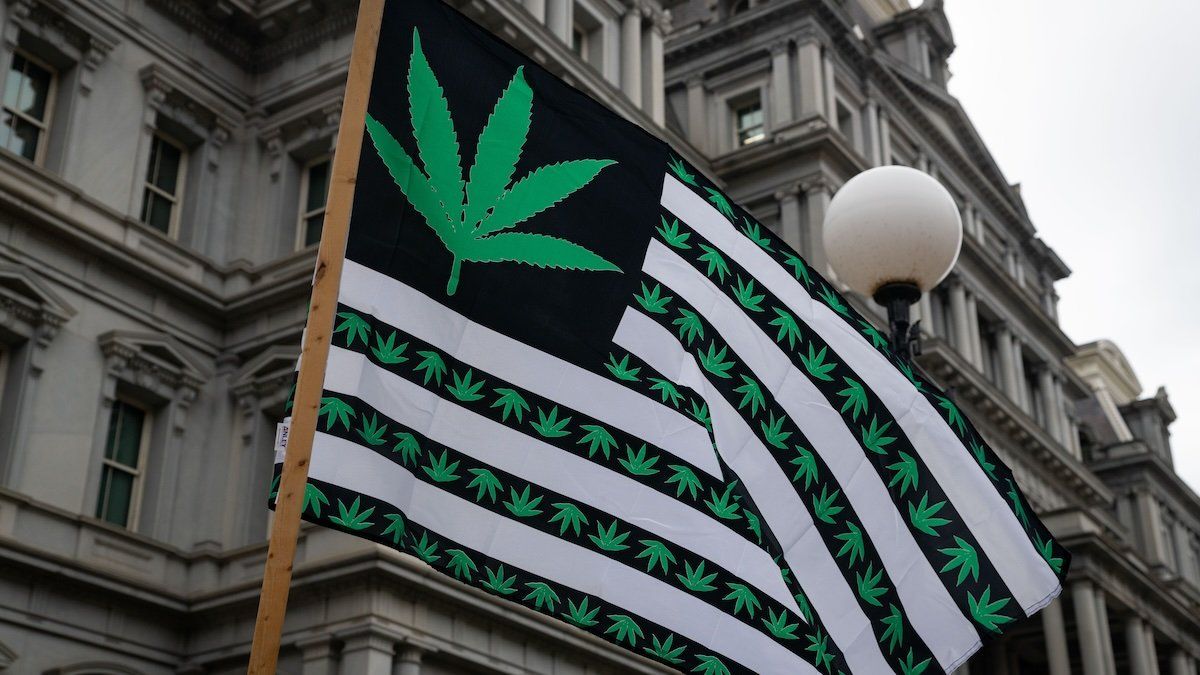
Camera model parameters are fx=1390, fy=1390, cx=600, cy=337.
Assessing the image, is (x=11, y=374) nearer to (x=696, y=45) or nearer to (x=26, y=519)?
(x=26, y=519)

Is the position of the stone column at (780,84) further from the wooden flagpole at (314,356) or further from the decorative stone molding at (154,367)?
the wooden flagpole at (314,356)

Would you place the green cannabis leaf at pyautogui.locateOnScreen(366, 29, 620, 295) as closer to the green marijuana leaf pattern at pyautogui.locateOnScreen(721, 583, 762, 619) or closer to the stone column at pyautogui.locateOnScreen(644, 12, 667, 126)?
the green marijuana leaf pattern at pyautogui.locateOnScreen(721, 583, 762, 619)

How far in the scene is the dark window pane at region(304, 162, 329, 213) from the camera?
23.2 m

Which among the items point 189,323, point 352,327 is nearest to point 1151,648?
point 189,323

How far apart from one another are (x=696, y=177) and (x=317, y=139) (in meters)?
16.3

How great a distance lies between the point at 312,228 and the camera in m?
23.0

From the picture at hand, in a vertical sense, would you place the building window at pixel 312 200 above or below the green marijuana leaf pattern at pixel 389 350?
above

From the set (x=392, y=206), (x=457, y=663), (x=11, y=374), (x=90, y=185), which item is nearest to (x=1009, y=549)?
(x=392, y=206)

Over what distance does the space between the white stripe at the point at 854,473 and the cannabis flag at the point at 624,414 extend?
0.05 feet

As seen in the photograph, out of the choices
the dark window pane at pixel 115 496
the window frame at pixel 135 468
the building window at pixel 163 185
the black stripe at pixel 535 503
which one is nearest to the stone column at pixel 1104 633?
the window frame at pixel 135 468

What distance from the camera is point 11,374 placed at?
1930 centimetres

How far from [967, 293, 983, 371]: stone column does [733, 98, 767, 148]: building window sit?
8867 mm

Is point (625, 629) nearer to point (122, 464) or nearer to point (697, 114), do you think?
point (122, 464)

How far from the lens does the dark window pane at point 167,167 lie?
22.7m
